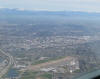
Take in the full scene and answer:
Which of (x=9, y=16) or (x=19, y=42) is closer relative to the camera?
(x=19, y=42)

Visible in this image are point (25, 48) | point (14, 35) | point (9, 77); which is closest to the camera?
point (9, 77)

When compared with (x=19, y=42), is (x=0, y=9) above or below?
above

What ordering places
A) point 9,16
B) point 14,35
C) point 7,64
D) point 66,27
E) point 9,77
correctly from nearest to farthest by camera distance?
point 9,77
point 7,64
point 14,35
point 66,27
point 9,16

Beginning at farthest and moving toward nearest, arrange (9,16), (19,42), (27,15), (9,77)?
1. (27,15)
2. (9,16)
3. (19,42)
4. (9,77)

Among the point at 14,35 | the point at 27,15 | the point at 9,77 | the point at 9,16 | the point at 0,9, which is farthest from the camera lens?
the point at 27,15

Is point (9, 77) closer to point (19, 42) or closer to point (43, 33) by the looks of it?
point (19, 42)

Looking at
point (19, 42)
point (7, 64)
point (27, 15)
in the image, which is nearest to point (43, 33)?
point (19, 42)

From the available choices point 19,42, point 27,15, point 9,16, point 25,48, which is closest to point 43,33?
point 19,42

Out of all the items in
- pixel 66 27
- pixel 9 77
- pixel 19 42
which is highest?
pixel 66 27

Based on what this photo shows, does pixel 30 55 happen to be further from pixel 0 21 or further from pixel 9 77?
pixel 0 21
